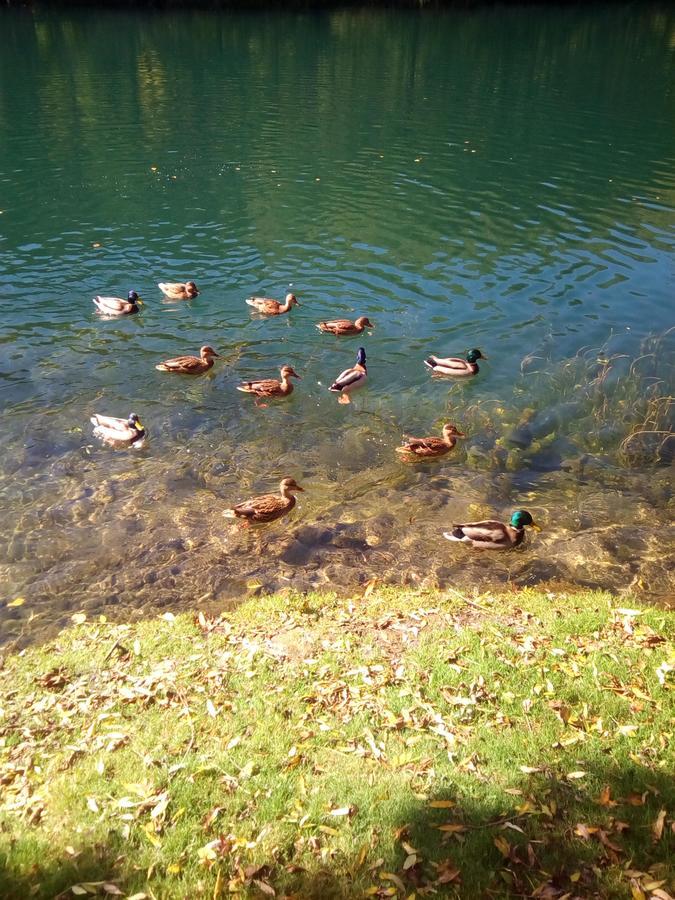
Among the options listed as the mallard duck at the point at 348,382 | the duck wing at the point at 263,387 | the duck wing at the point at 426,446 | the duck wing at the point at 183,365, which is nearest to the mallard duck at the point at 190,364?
the duck wing at the point at 183,365

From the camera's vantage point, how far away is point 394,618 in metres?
8.65

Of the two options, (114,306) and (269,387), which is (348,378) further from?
(114,306)

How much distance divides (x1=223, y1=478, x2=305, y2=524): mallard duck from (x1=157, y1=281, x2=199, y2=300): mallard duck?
937 centimetres

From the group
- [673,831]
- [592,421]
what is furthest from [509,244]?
[673,831]

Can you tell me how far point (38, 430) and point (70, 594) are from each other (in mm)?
5013

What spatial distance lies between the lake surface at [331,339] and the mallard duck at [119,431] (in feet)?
1.08

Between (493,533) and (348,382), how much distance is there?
19.1 ft

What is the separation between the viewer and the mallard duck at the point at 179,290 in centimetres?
1864

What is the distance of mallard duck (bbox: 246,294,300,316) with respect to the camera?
1781 cm

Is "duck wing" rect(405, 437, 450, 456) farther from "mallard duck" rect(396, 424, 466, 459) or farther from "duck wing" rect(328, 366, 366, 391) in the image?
"duck wing" rect(328, 366, 366, 391)

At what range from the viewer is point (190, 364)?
15.3 metres

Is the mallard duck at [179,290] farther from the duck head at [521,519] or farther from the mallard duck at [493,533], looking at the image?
the duck head at [521,519]

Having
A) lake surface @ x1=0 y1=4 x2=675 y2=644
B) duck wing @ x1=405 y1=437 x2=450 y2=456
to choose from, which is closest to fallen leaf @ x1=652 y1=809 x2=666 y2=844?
lake surface @ x1=0 y1=4 x2=675 y2=644

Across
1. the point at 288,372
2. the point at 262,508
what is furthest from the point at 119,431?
the point at 288,372
